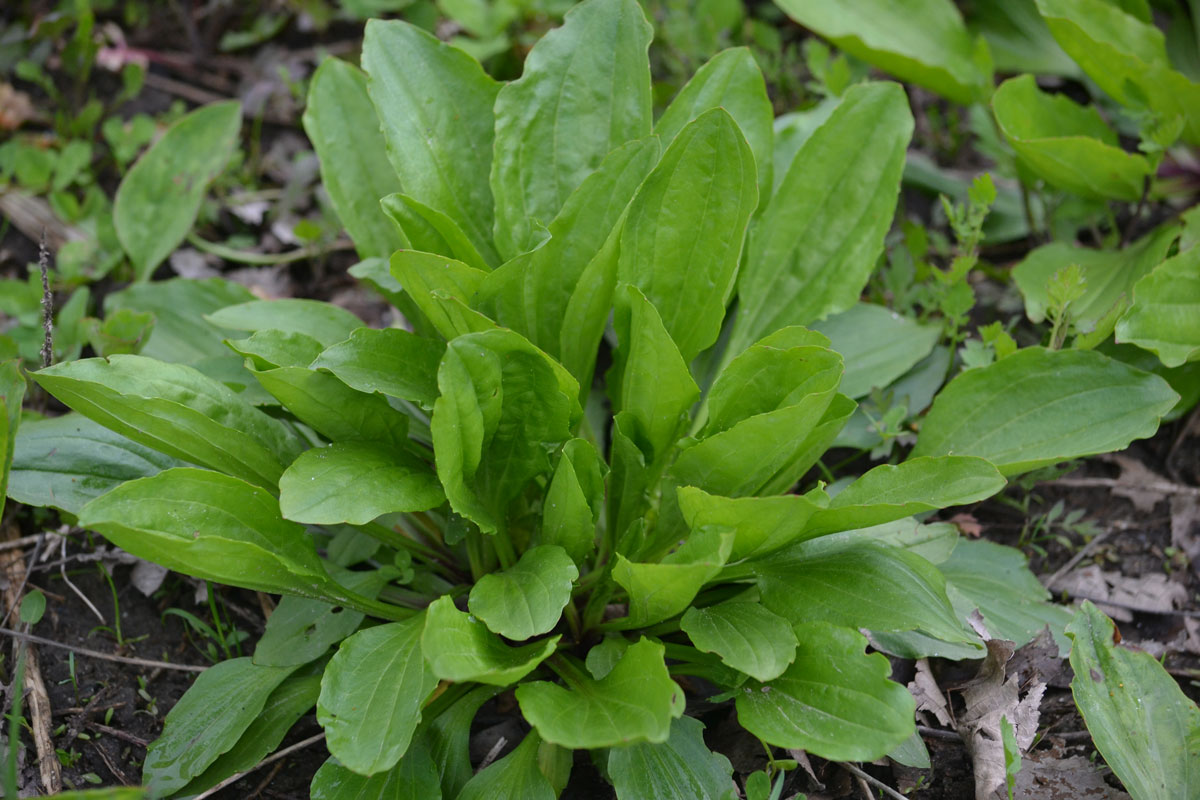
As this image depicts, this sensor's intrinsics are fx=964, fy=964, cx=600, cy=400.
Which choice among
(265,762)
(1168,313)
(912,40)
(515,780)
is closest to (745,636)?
(515,780)

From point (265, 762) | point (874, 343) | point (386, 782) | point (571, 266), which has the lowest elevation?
point (265, 762)

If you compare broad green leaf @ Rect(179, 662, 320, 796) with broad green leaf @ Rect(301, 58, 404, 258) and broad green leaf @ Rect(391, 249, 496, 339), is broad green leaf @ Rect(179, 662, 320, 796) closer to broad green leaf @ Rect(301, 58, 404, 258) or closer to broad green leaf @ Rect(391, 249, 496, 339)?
broad green leaf @ Rect(391, 249, 496, 339)

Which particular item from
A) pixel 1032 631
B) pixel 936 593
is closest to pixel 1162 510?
pixel 1032 631

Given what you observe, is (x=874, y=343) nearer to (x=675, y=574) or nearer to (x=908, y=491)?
(x=908, y=491)

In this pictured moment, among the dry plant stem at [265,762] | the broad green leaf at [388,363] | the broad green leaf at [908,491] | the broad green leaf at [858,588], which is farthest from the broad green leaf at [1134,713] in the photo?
the dry plant stem at [265,762]

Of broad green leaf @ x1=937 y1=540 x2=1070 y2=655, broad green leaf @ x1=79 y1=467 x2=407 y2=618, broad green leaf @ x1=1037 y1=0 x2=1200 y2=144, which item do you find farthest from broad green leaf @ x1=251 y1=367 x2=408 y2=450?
broad green leaf @ x1=1037 y1=0 x2=1200 y2=144

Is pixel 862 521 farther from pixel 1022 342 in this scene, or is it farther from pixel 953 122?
pixel 953 122
